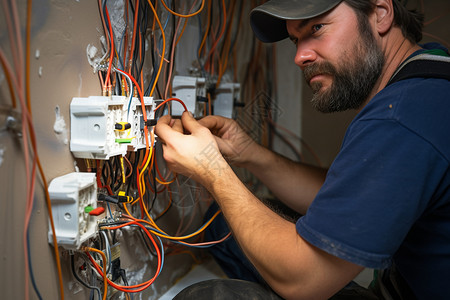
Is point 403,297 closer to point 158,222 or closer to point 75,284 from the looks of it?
point 158,222

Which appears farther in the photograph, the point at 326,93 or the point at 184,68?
the point at 184,68

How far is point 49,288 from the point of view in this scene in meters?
0.73

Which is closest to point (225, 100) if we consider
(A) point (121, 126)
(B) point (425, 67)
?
(A) point (121, 126)

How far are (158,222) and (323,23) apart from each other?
82cm

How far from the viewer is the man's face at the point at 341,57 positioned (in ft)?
2.99

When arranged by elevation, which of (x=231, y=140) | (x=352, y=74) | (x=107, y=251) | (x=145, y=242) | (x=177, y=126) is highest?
(x=352, y=74)

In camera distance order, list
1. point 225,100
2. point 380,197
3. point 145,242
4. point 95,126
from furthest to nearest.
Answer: point 225,100
point 145,242
point 95,126
point 380,197

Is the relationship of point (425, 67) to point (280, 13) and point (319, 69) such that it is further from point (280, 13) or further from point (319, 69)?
point (280, 13)

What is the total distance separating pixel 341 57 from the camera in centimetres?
92

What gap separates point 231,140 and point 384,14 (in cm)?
60

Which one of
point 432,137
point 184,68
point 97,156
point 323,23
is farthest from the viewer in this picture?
point 184,68

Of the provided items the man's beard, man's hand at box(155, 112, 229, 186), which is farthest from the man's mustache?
man's hand at box(155, 112, 229, 186)

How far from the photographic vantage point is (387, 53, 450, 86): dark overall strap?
73 centimetres

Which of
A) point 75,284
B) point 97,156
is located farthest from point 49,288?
point 97,156
